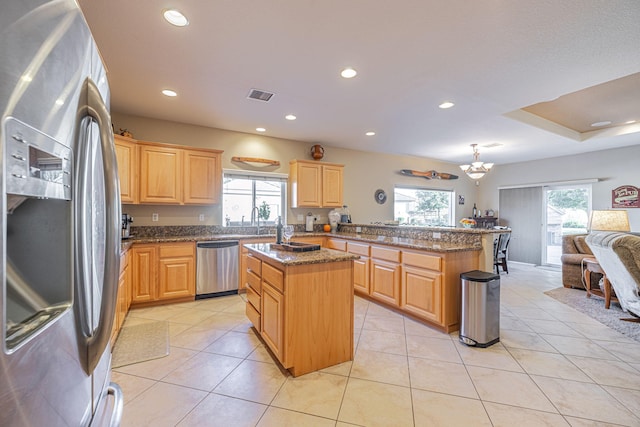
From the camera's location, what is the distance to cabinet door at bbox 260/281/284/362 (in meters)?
2.18

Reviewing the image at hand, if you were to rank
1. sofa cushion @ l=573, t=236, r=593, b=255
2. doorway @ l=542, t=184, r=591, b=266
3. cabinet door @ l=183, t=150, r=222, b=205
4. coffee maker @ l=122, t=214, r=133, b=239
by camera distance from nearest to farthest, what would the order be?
coffee maker @ l=122, t=214, r=133, b=239 < cabinet door @ l=183, t=150, r=222, b=205 < sofa cushion @ l=573, t=236, r=593, b=255 < doorway @ l=542, t=184, r=591, b=266

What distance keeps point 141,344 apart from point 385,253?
2.80 metres

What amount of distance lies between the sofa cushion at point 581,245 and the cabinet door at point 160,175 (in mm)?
6673

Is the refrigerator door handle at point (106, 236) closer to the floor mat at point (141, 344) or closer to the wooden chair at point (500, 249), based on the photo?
the floor mat at point (141, 344)

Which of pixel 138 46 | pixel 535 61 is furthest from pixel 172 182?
pixel 535 61

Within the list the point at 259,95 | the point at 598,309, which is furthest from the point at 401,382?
the point at 598,309

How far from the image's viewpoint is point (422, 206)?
734cm

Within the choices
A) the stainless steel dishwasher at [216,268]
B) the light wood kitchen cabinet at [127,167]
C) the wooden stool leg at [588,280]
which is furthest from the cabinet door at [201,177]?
the wooden stool leg at [588,280]

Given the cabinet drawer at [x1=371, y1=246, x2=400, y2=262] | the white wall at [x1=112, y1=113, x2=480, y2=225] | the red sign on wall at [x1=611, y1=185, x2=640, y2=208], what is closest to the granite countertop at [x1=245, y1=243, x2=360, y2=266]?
the cabinet drawer at [x1=371, y1=246, x2=400, y2=262]

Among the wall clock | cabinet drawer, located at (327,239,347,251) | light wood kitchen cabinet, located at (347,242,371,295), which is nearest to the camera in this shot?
light wood kitchen cabinet, located at (347,242,371,295)

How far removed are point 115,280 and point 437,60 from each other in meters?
2.86

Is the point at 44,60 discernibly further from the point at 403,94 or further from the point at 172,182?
the point at 172,182

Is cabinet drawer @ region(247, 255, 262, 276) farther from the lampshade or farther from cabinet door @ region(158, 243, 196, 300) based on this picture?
the lampshade

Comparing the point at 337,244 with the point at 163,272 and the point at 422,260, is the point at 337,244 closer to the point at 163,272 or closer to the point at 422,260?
the point at 422,260
